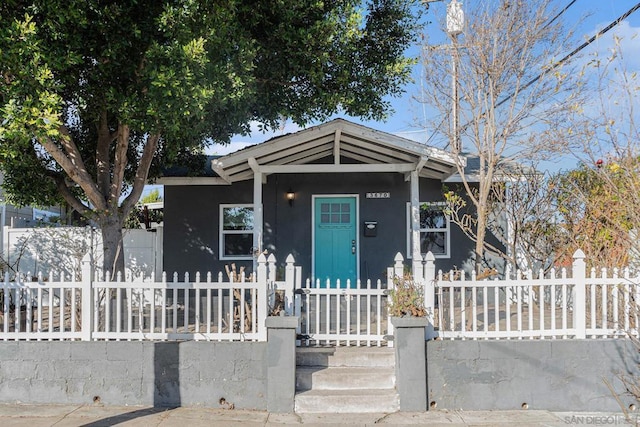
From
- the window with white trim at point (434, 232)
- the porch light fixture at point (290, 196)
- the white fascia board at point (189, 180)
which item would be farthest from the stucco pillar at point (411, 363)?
the white fascia board at point (189, 180)

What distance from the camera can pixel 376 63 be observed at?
7.65 meters

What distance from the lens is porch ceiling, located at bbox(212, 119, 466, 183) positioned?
27.7ft

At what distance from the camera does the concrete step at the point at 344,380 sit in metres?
5.38

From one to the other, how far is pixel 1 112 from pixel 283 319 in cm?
379

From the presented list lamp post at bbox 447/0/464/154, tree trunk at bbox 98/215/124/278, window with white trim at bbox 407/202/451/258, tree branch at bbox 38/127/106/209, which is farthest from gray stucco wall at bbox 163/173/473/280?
tree branch at bbox 38/127/106/209

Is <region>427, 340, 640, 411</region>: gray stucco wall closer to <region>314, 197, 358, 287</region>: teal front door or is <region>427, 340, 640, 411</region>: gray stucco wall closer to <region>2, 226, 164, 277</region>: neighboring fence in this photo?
<region>314, 197, 358, 287</region>: teal front door

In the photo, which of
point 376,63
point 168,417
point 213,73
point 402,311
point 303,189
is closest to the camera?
point 168,417

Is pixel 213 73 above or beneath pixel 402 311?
above

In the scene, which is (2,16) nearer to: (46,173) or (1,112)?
(1,112)

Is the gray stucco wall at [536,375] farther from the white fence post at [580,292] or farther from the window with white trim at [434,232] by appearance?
the window with white trim at [434,232]

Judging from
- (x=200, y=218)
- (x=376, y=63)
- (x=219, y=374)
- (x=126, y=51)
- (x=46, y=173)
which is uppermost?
(x=376, y=63)

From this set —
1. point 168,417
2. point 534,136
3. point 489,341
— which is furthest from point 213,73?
point 534,136

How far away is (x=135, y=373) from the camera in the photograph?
17.4 ft

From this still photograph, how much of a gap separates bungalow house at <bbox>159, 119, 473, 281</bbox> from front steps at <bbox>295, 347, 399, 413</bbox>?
473 centimetres
